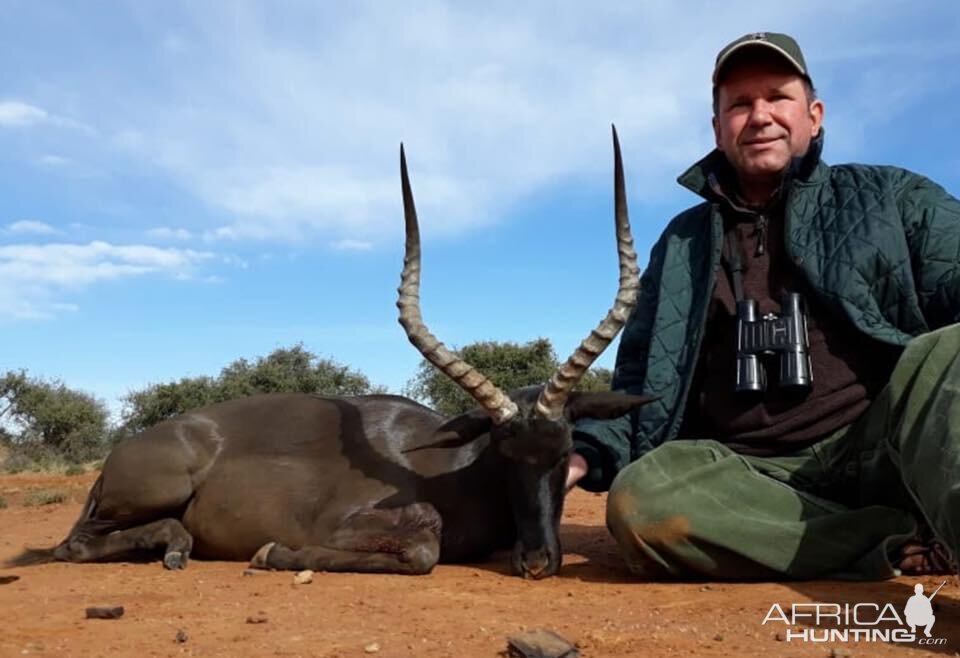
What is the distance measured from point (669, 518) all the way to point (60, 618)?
250cm

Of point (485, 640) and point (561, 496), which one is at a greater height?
point (561, 496)

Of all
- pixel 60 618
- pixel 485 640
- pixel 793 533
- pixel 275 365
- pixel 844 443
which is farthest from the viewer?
pixel 275 365

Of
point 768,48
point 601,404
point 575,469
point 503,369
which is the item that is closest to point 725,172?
point 768,48

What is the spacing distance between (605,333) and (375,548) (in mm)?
1670

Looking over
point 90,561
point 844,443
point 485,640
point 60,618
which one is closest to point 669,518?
point 844,443

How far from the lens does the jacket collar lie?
16.5ft

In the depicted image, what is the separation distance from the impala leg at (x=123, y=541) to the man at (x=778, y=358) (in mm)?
2338

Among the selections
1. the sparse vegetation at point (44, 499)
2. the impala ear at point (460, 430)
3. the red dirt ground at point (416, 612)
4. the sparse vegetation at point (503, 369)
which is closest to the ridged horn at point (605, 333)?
the impala ear at point (460, 430)

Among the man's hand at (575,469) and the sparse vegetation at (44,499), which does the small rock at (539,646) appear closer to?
the man's hand at (575,469)

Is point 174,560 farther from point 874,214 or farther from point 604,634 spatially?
point 874,214

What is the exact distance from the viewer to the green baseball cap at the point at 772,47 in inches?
196

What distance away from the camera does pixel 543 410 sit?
541cm

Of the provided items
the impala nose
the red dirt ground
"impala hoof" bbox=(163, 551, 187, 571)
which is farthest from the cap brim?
"impala hoof" bbox=(163, 551, 187, 571)

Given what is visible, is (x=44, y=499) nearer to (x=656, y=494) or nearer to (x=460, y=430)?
(x=460, y=430)
